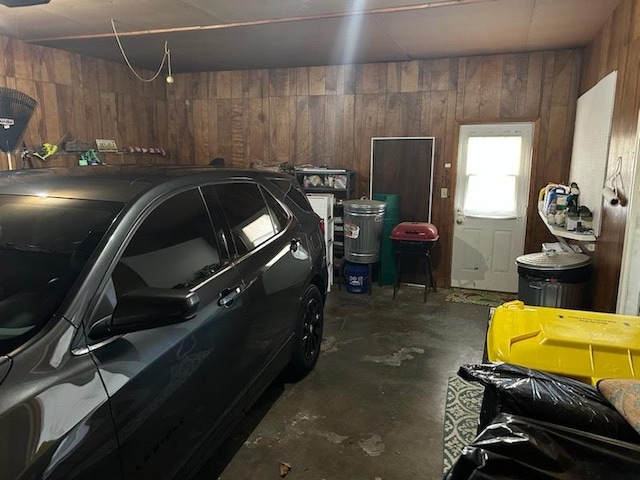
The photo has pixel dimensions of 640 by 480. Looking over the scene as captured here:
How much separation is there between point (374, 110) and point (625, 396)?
181 inches

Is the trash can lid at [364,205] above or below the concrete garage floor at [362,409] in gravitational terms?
above

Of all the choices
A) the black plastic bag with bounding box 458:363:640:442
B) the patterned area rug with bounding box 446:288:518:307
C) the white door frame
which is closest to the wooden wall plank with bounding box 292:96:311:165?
the patterned area rug with bounding box 446:288:518:307

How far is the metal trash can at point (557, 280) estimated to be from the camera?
3.39 meters

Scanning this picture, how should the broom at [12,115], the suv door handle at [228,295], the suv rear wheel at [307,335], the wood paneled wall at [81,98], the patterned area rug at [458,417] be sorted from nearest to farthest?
the suv door handle at [228,295]
the patterned area rug at [458,417]
the suv rear wheel at [307,335]
the broom at [12,115]
the wood paneled wall at [81,98]

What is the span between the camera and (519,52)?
4.80m

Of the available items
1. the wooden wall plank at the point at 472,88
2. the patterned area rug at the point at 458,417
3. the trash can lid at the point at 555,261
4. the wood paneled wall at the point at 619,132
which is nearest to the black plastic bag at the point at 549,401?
the patterned area rug at the point at 458,417

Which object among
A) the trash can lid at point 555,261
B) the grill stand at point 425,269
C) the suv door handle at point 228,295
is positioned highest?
the suv door handle at point 228,295

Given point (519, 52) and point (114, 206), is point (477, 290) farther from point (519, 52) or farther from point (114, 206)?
point (114, 206)

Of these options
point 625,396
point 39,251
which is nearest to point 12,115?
point 39,251

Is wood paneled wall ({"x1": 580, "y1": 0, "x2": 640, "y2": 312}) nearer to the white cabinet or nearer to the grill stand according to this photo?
the grill stand

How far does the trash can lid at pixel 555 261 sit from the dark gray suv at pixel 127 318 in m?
2.14

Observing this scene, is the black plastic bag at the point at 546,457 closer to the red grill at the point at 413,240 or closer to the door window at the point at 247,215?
the door window at the point at 247,215

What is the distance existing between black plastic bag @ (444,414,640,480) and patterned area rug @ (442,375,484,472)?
1163mm

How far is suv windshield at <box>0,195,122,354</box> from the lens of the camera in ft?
4.33
